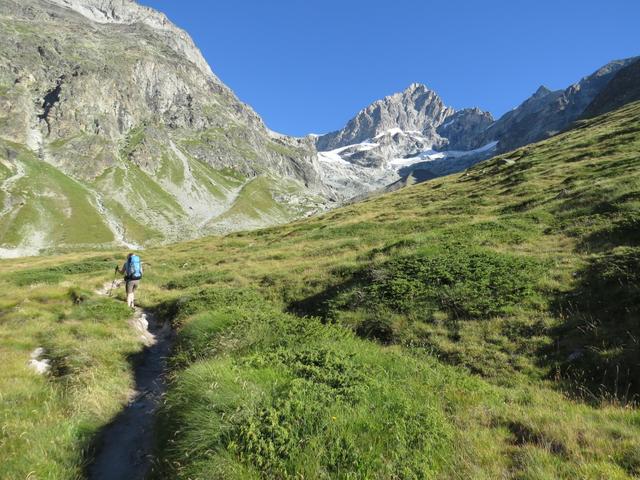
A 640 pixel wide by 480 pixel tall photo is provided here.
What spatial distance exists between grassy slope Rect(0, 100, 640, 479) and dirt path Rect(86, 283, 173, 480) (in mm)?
502

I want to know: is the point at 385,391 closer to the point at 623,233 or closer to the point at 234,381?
the point at 234,381

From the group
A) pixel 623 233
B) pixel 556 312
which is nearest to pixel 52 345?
pixel 556 312

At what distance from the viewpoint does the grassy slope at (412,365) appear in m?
6.23

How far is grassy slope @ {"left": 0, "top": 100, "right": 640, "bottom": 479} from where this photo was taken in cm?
623

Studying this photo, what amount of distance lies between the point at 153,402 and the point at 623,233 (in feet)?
61.1

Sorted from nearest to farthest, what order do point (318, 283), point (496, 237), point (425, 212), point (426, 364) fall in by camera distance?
point (426, 364) < point (318, 283) < point (496, 237) < point (425, 212)

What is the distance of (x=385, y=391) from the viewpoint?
764cm

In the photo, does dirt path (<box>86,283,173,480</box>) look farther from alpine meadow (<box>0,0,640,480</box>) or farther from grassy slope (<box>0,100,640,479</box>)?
grassy slope (<box>0,100,640,479</box>)

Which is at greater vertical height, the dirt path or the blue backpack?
the blue backpack

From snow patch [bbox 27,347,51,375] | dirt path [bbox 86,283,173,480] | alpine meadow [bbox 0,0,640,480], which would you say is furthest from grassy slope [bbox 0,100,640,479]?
dirt path [bbox 86,283,173,480]

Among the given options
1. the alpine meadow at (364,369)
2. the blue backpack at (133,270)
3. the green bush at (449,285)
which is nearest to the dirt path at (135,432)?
the alpine meadow at (364,369)

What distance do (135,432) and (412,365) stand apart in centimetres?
665

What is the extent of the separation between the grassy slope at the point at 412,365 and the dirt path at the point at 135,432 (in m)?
0.50

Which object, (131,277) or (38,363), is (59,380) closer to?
(38,363)
